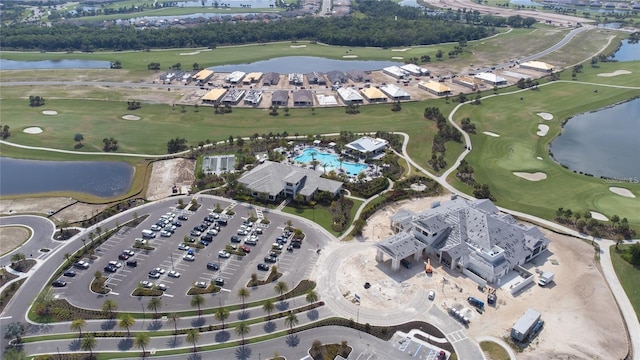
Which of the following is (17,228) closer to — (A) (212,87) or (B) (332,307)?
(B) (332,307)

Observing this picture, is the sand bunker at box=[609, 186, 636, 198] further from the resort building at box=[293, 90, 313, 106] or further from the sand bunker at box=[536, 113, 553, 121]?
the resort building at box=[293, 90, 313, 106]

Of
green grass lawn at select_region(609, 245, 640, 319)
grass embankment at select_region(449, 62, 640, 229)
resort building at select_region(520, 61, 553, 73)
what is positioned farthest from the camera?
resort building at select_region(520, 61, 553, 73)

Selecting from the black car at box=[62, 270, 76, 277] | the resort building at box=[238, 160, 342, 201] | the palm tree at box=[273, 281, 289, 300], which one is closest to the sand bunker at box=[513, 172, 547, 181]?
the resort building at box=[238, 160, 342, 201]

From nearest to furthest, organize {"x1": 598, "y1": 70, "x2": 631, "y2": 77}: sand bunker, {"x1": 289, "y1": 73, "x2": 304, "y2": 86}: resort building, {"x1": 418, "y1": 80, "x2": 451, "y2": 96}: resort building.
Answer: {"x1": 418, "y1": 80, "x2": 451, "y2": 96}: resort building, {"x1": 289, "y1": 73, "x2": 304, "y2": 86}: resort building, {"x1": 598, "y1": 70, "x2": 631, "y2": 77}: sand bunker

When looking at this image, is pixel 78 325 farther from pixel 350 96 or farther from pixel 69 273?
pixel 350 96

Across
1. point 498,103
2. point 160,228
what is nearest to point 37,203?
point 160,228

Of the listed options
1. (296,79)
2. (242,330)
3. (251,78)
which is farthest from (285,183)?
(251,78)

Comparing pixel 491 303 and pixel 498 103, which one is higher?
pixel 498 103
